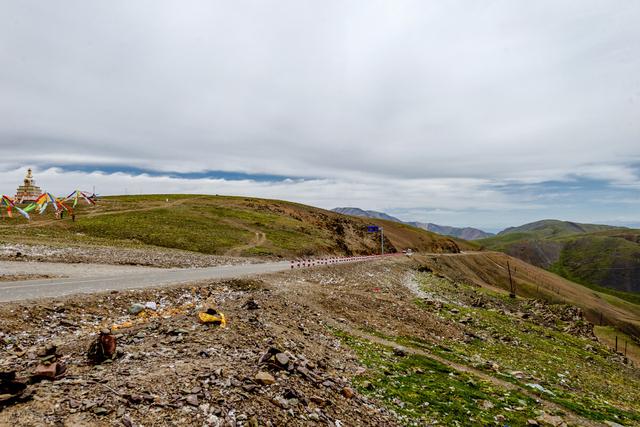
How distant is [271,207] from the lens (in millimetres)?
122250

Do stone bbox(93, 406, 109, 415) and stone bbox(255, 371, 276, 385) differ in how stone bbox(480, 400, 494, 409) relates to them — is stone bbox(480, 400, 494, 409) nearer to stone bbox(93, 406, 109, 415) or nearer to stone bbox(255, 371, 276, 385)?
stone bbox(255, 371, 276, 385)

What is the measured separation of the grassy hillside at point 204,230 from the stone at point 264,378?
4765 centimetres

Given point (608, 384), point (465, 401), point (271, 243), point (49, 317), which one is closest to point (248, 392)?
point (465, 401)

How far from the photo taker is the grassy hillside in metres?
61.6

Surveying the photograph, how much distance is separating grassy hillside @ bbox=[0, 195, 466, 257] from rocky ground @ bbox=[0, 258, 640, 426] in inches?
1504

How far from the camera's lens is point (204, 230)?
2955 inches

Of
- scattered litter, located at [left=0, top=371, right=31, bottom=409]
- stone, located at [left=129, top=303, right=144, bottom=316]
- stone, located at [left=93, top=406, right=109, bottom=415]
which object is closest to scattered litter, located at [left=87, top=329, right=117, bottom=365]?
scattered litter, located at [left=0, top=371, right=31, bottom=409]

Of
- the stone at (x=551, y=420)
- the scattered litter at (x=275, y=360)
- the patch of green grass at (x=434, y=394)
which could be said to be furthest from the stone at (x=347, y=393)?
the stone at (x=551, y=420)

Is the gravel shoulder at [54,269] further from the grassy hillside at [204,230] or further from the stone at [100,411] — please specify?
the stone at [100,411]

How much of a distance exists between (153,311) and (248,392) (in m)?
11.6

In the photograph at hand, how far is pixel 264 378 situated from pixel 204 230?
68327 mm

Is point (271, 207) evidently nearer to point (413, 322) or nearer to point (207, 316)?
point (413, 322)

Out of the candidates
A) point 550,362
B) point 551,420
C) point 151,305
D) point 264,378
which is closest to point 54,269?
point 151,305

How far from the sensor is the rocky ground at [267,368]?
845 cm
